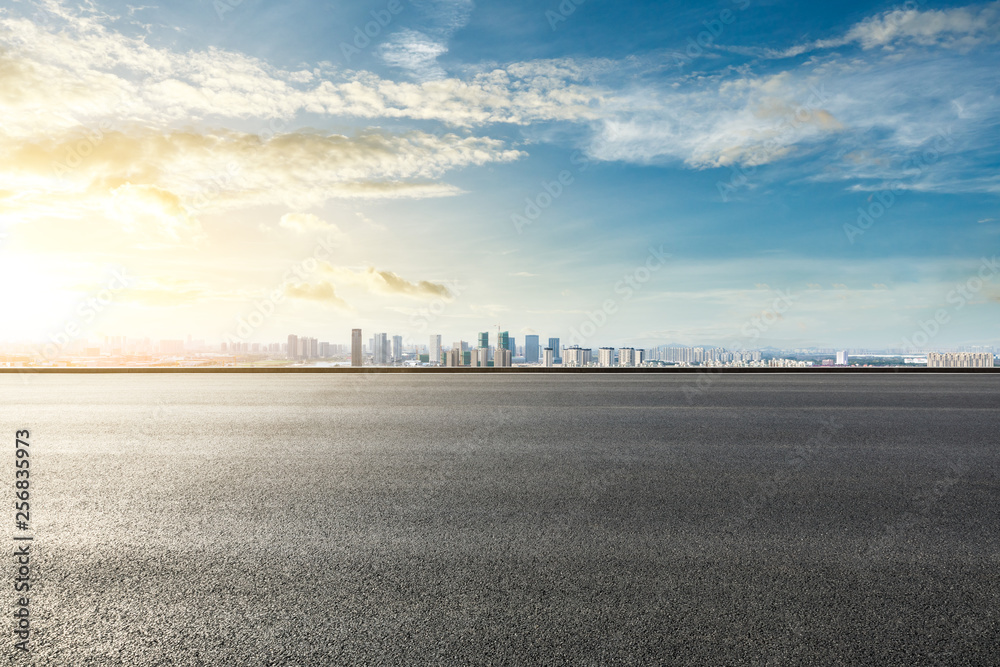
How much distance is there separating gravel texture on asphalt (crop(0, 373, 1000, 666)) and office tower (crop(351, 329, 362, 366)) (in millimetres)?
13079

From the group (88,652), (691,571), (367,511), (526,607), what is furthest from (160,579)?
(691,571)

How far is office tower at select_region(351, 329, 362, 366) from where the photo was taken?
22.1 meters

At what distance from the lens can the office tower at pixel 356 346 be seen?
72.4ft

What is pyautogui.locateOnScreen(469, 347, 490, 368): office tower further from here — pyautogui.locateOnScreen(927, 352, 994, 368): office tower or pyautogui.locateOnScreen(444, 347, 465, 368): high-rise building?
pyautogui.locateOnScreen(927, 352, 994, 368): office tower

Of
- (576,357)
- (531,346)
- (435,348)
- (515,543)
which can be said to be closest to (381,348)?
(435,348)

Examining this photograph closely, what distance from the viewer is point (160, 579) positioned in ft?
11.4

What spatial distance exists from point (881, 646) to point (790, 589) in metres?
0.60

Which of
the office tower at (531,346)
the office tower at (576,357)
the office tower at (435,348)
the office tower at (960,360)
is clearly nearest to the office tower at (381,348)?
the office tower at (435,348)

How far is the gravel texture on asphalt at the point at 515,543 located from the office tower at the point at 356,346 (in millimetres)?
13079

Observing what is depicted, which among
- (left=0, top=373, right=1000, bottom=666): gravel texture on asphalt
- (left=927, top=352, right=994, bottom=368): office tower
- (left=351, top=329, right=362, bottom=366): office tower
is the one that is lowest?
(left=0, top=373, right=1000, bottom=666): gravel texture on asphalt

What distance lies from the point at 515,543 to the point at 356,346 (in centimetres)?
1958

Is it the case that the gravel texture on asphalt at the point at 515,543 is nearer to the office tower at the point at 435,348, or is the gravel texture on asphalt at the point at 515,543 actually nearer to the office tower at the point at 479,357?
the office tower at the point at 479,357

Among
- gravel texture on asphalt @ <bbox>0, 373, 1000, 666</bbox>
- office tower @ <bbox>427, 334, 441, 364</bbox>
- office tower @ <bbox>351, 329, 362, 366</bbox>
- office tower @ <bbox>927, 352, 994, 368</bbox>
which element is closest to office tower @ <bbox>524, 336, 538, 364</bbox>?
office tower @ <bbox>427, 334, 441, 364</bbox>

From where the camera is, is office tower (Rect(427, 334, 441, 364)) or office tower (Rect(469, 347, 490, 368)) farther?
office tower (Rect(427, 334, 441, 364))
